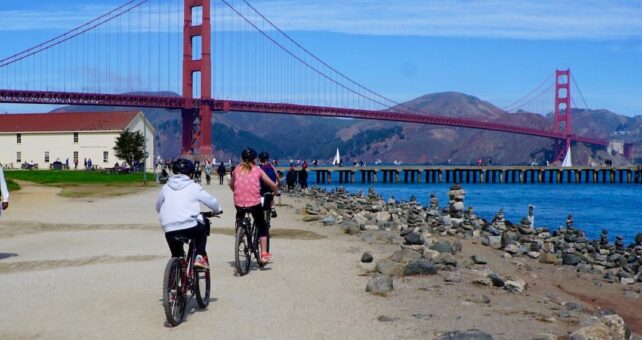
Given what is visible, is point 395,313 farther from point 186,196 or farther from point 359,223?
point 359,223

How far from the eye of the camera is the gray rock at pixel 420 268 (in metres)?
11.6

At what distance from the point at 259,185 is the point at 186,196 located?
3.22m

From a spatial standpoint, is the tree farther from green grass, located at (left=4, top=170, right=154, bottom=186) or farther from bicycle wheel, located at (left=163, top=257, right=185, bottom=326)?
bicycle wheel, located at (left=163, top=257, right=185, bottom=326)

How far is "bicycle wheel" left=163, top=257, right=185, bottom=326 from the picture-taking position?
7.86 meters

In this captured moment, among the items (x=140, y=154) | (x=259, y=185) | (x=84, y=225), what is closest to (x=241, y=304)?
(x=259, y=185)

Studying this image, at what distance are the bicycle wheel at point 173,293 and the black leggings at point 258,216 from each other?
118 inches

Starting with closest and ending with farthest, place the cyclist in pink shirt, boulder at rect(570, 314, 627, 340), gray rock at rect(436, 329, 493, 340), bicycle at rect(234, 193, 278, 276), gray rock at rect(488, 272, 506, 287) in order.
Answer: gray rock at rect(436, 329, 493, 340), boulder at rect(570, 314, 627, 340), gray rock at rect(488, 272, 506, 287), bicycle at rect(234, 193, 278, 276), the cyclist in pink shirt

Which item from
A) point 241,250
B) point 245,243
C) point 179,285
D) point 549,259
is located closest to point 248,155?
point 245,243

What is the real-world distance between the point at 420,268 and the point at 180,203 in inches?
171

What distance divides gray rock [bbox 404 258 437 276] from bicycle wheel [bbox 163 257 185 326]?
413 centimetres

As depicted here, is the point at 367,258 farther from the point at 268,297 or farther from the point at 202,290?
the point at 202,290

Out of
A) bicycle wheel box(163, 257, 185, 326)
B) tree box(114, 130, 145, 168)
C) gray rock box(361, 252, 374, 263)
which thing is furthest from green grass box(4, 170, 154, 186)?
bicycle wheel box(163, 257, 185, 326)

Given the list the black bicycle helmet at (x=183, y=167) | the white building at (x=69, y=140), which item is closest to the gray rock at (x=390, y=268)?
the black bicycle helmet at (x=183, y=167)

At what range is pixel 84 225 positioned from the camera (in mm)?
19703
